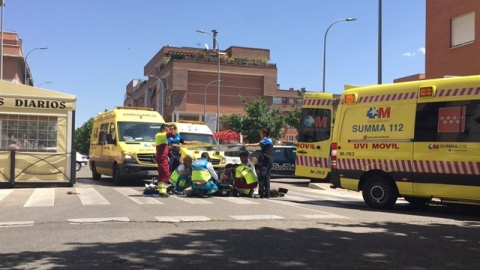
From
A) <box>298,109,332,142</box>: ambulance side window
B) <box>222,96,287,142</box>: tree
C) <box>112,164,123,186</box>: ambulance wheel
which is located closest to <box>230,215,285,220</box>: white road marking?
<box>298,109,332,142</box>: ambulance side window

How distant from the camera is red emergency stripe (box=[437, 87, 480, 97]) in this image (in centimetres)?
920

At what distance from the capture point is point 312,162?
15719 millimetres

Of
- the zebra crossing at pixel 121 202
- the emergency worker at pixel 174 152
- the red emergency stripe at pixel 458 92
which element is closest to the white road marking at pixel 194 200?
the zebra crossing at pixel 121 202

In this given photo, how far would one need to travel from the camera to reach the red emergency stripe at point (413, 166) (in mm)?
9180

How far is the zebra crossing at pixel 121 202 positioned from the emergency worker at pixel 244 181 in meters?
0.43

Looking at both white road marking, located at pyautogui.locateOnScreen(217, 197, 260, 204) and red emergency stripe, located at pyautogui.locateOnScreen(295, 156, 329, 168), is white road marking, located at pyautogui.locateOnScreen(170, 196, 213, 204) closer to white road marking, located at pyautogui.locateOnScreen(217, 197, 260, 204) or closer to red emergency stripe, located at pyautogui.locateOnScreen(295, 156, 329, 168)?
white road marking, located at pyautogui.locateOnScreen(217, 197, 260, 204)

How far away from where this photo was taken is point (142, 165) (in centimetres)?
1504

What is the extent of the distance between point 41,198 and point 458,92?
31.5ft

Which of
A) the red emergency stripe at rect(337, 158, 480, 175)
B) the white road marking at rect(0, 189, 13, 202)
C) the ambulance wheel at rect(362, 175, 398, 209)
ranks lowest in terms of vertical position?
the white road marking at rect(0, 189, 13, 202)

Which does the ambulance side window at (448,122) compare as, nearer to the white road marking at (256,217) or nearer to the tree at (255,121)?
the white road marking at (256,217)

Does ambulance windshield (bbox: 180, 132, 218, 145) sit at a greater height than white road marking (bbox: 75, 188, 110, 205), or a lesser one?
greater

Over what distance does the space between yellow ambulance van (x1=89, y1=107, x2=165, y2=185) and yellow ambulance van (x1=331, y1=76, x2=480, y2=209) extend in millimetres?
6475

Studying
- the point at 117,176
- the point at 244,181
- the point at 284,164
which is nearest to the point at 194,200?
the point at 244,181

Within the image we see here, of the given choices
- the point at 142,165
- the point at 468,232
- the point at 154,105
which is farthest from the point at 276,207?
the point at 154,105
